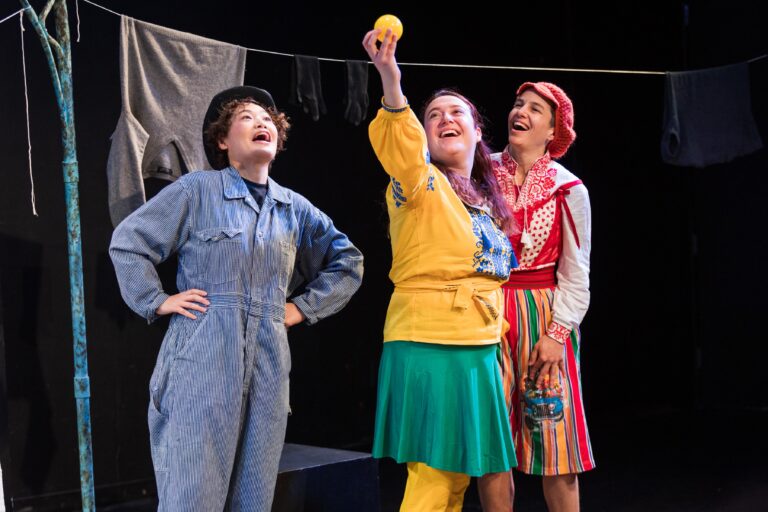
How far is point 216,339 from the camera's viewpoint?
2.31 meters

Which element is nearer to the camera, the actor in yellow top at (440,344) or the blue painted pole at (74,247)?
the actor in yellow top at (440,344)

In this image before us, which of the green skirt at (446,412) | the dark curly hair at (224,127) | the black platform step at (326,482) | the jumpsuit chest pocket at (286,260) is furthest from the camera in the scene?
the black platform step at (326,482)

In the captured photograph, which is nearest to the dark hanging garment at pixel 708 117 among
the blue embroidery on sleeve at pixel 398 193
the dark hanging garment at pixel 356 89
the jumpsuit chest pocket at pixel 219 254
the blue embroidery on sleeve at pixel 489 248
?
the dark hanging garment at pixel 356 89

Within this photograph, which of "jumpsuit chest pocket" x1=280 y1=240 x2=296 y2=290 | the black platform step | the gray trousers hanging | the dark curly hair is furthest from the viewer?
the gray trousers hanging

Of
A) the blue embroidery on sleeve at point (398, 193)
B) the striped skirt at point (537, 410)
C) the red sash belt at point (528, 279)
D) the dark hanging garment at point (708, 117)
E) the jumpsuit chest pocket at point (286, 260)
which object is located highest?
the dark hanging garment at point (708, 117)

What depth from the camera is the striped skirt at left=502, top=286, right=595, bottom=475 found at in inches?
100

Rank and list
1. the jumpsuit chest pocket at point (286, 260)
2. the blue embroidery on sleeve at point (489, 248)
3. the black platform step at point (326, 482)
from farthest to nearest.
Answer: the black platform step at point (326, 482), the jumpsuit chest pocket at point (286, 260), the blue embroidery on sleeve at point (489, 248)

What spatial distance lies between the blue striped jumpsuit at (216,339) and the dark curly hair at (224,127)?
0.49 ft

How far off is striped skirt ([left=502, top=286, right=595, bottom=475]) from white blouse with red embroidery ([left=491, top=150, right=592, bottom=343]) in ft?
0.28

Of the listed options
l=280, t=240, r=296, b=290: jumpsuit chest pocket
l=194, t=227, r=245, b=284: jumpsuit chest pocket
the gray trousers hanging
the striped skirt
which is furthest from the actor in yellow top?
the gray trousers hanging

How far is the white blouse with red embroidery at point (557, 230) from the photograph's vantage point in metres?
2.62

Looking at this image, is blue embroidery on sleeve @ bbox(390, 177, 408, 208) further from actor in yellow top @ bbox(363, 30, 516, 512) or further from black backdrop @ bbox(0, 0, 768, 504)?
black backdrop @ bbox(0, 0, 768, 504)

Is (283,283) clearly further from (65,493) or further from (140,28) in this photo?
(65,493)

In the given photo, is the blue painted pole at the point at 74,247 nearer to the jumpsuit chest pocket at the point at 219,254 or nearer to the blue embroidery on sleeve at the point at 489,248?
the jumpsuit chest pocket at the point at 219,254
